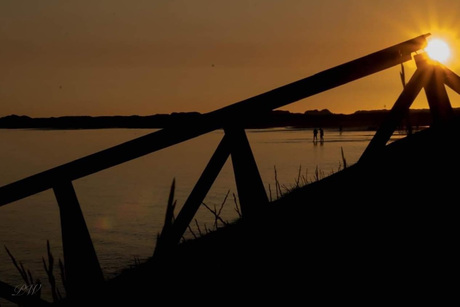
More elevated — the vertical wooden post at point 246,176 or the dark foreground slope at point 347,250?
the vertical wooden post at point 246,176

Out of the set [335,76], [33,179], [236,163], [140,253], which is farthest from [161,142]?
[140,253]

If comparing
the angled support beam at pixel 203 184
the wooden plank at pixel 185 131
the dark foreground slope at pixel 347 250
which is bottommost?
the dark foreground slope at pixel 347 250

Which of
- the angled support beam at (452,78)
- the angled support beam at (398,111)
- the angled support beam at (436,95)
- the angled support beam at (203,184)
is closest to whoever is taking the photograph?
the angled support beam at (203,184)

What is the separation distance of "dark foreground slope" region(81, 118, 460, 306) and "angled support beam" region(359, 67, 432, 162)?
0.34 ft

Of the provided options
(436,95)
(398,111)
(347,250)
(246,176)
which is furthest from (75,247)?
(436,95)

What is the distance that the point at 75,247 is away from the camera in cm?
463

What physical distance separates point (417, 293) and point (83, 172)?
2327 mm

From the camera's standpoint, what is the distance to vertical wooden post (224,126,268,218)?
4484mm

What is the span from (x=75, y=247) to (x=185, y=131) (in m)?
1.10

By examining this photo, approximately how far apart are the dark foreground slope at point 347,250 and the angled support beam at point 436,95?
0.38 ft

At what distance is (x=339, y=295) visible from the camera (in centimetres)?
401

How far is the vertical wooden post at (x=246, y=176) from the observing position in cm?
448

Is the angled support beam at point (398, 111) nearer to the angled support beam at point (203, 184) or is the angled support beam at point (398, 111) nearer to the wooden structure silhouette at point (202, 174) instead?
the wooden structure silhouette at point (202, 174)

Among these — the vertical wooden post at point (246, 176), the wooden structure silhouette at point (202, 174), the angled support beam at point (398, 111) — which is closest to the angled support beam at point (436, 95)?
the angled support beam at point (398, 111)
